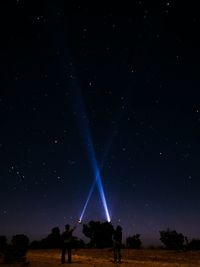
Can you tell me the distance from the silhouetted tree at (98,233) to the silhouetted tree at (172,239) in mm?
7408

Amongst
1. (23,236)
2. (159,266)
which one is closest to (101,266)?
(159,266)

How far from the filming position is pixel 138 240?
59594mm

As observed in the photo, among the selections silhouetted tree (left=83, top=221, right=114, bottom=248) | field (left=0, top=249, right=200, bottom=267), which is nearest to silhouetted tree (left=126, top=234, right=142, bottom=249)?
silhouetted tree (left=83, top=221, right=114, bottom=248)

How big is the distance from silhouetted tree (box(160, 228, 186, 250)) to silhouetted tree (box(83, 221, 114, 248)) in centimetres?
741

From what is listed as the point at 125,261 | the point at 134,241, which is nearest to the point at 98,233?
the point at 134,241

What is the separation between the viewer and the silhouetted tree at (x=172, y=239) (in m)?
50.6

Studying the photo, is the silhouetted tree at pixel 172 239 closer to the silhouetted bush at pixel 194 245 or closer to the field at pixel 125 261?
the silhouetted bush at pixel 194 245

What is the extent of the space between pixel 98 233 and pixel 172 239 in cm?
1181

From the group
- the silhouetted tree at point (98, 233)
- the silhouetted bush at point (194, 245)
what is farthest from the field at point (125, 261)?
the silhouetted tree at point (98, 233)

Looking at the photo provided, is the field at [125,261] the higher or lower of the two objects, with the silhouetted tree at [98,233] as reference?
lower

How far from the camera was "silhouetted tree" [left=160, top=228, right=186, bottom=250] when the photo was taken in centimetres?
5063

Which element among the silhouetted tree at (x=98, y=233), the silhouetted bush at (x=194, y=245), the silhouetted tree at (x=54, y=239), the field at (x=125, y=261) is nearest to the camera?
the field at (x=125, y=261)

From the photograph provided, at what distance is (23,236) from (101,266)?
2255 centimetres

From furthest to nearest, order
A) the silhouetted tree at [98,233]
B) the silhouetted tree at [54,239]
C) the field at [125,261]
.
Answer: the silhouetted tree at [98,233] → the silhouetted tree at [54,239] → the field at [125,261]
